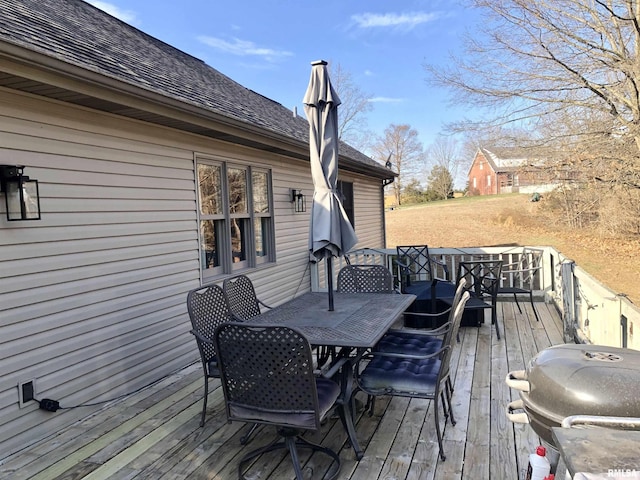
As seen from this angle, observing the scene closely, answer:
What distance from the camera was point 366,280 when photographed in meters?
4.34

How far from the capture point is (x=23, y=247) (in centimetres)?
293

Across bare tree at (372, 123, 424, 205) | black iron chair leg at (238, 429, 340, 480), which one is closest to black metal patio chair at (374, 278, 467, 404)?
black iron chair leg at (238, 429, 340, 480)

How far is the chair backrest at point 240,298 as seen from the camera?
3.67 metres

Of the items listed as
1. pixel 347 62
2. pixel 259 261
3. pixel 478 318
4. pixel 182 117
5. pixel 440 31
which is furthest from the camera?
pixel 347 62

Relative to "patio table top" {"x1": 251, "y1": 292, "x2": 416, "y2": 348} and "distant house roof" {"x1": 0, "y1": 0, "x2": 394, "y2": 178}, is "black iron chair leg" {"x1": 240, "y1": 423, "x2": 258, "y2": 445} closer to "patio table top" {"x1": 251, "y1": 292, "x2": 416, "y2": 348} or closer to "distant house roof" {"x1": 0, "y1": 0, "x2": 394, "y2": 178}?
"patio table top" {"x1": 251, "y1": 292, "x2": 416, "y2": 348}

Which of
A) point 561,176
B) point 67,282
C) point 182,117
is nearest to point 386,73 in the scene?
point 561,176

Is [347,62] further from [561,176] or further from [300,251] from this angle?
[300,251]

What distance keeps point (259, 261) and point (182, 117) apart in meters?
2.50

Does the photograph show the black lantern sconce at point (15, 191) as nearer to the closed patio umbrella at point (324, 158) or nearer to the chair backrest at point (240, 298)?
the chair backrest at point (240, 298)

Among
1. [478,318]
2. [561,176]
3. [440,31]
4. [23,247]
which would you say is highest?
[440,31]

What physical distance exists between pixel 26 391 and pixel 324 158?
2.54 meters

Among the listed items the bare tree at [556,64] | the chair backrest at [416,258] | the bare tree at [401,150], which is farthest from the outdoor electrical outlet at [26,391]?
the bare tree at [401,150]

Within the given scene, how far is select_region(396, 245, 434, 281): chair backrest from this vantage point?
7383 mm

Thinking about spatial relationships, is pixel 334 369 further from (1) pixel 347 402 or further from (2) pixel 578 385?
(2) pixel 578 385
